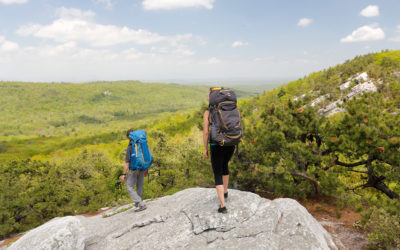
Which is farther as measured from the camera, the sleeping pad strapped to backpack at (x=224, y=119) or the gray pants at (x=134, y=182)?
the gray pants at (x=134, y=182)

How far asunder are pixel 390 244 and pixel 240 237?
3.86 metres

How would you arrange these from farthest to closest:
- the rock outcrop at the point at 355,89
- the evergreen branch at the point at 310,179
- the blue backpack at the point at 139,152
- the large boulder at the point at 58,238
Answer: the rock outcrop at the point at 355,89
the evergreen branch at the point at 310,179
the blue backpack at the point at 139,152
the large boulder at the point at 58,238

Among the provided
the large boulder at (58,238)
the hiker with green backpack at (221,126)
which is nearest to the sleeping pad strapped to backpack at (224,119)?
the hiker with green backpack at (221,126)

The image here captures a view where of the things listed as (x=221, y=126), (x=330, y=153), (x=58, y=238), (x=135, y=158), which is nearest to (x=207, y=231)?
(x=221, y=126)

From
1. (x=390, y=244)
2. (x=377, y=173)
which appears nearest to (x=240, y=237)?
(x=390, y=244)

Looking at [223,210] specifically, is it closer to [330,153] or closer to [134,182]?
[134,182]

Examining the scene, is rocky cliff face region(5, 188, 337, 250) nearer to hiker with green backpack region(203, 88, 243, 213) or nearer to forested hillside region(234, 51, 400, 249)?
hiker with green backpack region(203, 88, 243, 213)

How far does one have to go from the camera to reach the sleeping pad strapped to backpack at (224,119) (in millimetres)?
5324

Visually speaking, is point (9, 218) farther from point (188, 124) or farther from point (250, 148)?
point (188, 124)

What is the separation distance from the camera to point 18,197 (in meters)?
22.0

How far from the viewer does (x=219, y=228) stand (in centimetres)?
586

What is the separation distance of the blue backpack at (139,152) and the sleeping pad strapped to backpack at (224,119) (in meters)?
3.39

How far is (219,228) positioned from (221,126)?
276cm

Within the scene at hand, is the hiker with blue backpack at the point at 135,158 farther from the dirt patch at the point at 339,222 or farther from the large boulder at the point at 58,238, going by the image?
the dirt patch at the point at 339,222
